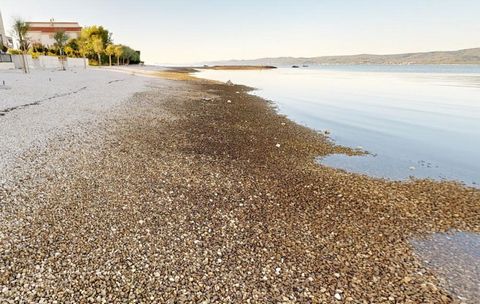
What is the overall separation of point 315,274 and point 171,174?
6145 mm

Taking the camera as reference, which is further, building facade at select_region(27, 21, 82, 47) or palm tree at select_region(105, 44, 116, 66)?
building facade at select_region(27, 21, 82, 47)

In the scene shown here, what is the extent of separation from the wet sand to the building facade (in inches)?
6089

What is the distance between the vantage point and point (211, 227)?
683 cm

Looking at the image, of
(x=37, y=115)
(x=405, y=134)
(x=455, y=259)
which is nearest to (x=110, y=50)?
(x=37, y=115)

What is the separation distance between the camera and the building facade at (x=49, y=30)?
5236 inches

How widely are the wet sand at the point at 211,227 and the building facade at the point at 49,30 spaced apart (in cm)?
15465

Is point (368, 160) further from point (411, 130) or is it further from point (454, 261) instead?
point (411, 130)

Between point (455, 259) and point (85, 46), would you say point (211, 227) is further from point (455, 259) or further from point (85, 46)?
point (85, 46)

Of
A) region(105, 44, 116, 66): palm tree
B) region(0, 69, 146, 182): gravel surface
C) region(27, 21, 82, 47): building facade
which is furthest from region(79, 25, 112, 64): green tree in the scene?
region(0, 69, 146, 182): gravel surface

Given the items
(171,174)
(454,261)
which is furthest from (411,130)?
(171,174)

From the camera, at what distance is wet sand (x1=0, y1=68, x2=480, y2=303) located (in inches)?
195

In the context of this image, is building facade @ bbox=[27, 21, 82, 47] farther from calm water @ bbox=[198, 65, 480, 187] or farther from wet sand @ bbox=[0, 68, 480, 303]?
wet sand @ bbox=[0, 68, 480, 303]

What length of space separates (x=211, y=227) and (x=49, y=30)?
178 m

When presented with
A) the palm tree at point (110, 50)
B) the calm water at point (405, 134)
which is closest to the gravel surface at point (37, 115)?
the calm water at point (405, 134)
